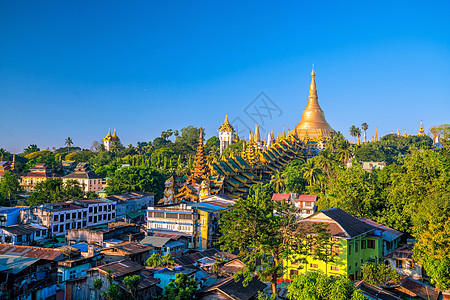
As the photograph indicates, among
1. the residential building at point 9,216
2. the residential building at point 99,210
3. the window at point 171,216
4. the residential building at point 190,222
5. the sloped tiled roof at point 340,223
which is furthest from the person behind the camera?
the residential building at point 99,210

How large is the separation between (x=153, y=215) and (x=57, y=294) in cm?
1532

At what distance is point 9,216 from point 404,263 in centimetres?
3341

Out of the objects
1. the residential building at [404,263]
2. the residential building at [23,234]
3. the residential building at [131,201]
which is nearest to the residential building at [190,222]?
the residential building at [23,234]

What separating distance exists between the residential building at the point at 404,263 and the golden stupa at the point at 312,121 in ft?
230

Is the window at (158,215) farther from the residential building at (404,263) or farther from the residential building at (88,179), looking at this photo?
the residential building at (88,179)

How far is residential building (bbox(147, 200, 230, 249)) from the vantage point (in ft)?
118

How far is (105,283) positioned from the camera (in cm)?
2125

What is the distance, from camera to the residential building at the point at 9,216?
37156 mm

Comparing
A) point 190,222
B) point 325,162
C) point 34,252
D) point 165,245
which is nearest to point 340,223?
point 165,245

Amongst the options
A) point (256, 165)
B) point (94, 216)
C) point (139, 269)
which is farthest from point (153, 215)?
point (256, 165)

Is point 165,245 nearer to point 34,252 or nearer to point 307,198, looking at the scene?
point 34,252

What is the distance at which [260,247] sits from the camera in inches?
925

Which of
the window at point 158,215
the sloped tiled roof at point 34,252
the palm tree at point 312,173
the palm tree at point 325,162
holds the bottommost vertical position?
the sloped tiled roof at point 34,252

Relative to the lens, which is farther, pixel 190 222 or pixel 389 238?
pixel 190 222
